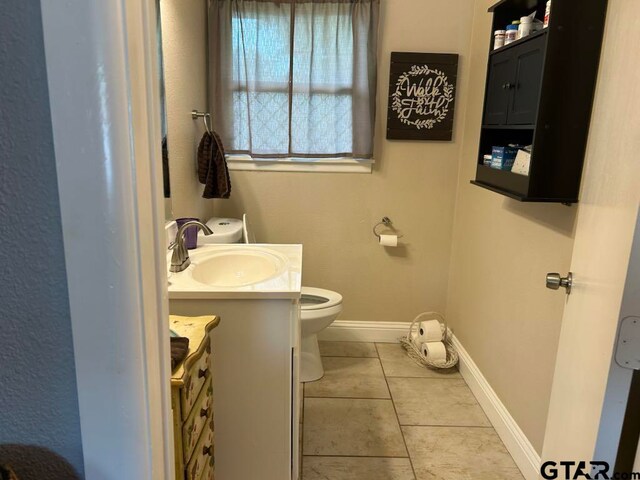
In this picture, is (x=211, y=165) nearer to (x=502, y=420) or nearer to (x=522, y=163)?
(x=522, y=163)

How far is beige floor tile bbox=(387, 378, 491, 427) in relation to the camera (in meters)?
2.30

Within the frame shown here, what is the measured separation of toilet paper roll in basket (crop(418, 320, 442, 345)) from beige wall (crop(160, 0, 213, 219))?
4.91 feet

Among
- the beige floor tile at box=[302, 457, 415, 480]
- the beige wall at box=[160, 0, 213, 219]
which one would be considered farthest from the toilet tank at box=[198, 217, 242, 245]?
the beige floor tile at box=[302, 457, 415, 480]

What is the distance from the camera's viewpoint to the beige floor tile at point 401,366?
273 cm

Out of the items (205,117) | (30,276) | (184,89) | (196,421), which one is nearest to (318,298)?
(205,117)

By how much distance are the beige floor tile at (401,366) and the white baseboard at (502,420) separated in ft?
0.38

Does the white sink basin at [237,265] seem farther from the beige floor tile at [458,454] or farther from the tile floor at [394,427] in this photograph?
the beige floor tile at [458,454]

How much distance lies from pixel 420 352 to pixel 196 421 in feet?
6.40

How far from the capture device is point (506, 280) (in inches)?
84.9

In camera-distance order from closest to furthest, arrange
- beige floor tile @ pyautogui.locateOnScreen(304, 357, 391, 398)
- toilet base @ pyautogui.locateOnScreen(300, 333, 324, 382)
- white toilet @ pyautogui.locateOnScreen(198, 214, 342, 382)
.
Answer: white toilet @ pyautogui.locateOnScreen(198, 214, 342, 382) → beige floor tile @ pyautogui.locateOnScreen(304, 357, 391, 398) → toilet base @ pyautogui.locateOnScreen(300, 333, 324, 382)

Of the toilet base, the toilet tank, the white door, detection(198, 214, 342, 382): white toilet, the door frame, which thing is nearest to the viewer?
the door frame

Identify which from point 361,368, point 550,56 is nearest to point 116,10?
point 550,56

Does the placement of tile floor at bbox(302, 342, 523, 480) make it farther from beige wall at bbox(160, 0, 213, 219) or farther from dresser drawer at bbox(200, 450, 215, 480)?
beige wall at bbox(160, 0, 213, 219)

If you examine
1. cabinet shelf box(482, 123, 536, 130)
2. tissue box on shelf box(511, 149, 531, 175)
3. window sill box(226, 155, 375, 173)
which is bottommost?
window sill box(226, 155, 375, 173)
